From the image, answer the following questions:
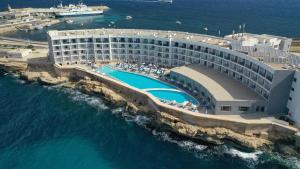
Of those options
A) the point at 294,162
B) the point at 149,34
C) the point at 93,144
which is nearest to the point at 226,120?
the point at 294,162

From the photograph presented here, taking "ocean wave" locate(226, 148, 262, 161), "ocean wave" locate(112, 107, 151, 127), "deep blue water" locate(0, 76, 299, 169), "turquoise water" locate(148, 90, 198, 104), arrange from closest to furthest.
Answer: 1. "deep blue water" locate(0, 76, 299, 169)
2. "ocean wave" locate(226, 148, 262, 161)
3. "ocean wave" locate(112, 107, 151, 127)
4. "turquoise water" locate(148, 90, 198, 104)

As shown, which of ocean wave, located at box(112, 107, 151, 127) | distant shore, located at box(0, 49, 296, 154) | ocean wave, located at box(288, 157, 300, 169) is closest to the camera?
ocean wave, located at box(288, 157, 300, 169)

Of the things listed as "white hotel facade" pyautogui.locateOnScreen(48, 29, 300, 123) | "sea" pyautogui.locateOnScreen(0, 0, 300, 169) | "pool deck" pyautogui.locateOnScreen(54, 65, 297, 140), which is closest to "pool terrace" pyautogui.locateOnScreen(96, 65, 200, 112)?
"pool deck" pyautogui.locateOnScreen(54, 65, 297, 140)

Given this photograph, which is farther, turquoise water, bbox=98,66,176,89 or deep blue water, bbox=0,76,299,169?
turquoise water, bbox=98,66,176,89

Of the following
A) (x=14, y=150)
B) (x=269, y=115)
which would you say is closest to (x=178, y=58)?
(x=269, y=115)

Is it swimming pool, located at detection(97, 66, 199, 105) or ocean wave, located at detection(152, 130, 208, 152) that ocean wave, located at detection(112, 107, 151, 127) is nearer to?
ocean wave, located at detection(152, 130, 208, 152)

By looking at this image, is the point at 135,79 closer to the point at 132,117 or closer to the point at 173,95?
the point at 173,95
